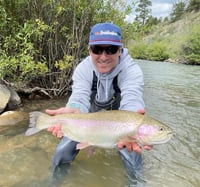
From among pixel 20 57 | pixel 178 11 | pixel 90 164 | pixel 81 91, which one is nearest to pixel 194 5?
pixel 178 11

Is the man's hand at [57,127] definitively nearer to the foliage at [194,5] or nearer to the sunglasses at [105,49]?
the sunglasses at [105,49]

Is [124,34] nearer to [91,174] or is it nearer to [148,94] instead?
[148,94]

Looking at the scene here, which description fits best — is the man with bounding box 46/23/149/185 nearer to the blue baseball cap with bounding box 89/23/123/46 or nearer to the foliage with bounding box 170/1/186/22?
the blue baseball cap with bounding box 89/23/123/46

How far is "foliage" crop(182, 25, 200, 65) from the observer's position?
42547mm

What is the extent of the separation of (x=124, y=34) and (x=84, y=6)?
1.90 m

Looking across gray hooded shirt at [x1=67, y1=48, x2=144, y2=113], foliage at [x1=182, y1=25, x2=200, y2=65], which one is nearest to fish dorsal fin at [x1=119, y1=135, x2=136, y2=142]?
gray hooded shirt at [x1=67, y1=48, x2=144, y2=113]

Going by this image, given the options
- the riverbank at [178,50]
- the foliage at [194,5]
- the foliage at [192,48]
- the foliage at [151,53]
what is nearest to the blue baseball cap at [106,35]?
the riverbank at [178,50]

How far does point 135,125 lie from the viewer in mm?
2789

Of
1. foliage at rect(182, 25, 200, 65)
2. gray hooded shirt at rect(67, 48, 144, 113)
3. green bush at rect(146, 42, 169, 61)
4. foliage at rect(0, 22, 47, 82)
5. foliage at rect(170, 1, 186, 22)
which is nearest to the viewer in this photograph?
gray hooded shirt at rect(67, 48, 144, 113)

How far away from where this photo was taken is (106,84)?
394 cm

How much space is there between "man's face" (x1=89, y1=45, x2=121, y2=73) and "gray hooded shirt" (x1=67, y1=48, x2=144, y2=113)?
133 millimetres

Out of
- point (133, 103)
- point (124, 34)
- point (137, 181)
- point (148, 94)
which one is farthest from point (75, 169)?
point (148, 94)

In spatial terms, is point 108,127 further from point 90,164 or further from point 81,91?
point 90,164

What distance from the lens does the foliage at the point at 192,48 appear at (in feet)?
140
